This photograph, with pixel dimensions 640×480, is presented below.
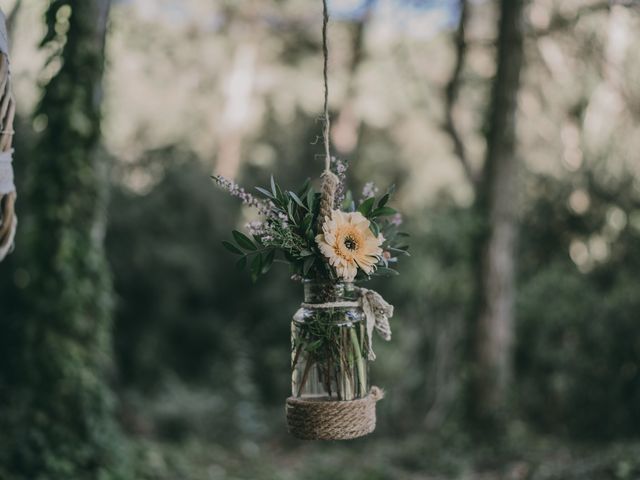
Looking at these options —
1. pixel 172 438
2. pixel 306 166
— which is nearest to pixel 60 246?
pixel 172 438

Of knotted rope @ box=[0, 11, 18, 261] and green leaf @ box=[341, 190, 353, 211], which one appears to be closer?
knotted rope @ box=[0, 11, 18, 261]

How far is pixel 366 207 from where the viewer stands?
2.18m

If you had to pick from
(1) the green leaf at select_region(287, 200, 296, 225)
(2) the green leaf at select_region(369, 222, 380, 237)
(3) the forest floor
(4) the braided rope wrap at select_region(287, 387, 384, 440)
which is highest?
(1) the green leaf at select_region(287, 200, 296, 225)

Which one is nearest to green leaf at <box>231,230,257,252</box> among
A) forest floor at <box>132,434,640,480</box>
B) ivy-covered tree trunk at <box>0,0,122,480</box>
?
ivy-covered tree trunk at <box>0,0,122,480</box>

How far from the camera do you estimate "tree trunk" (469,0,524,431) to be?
6.63 m

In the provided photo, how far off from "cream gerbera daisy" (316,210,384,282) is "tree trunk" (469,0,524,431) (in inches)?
188

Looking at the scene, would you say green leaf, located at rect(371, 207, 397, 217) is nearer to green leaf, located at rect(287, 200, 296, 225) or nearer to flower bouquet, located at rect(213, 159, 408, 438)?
flower bouquet, located at rect(213, 159, 408, 438)

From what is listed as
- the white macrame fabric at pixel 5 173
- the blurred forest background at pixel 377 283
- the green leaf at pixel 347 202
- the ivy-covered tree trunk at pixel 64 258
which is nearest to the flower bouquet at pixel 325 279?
the green leaf at pixel 347 202

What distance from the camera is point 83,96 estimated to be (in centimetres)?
464

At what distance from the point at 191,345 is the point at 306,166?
9.56 feet

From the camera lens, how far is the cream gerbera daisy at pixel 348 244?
202cm

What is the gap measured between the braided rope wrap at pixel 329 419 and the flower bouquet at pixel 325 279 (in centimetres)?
5

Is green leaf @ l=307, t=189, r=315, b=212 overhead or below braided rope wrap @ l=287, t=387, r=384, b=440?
overhead

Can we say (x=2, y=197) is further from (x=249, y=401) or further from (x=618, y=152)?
(x=618, y=152)
